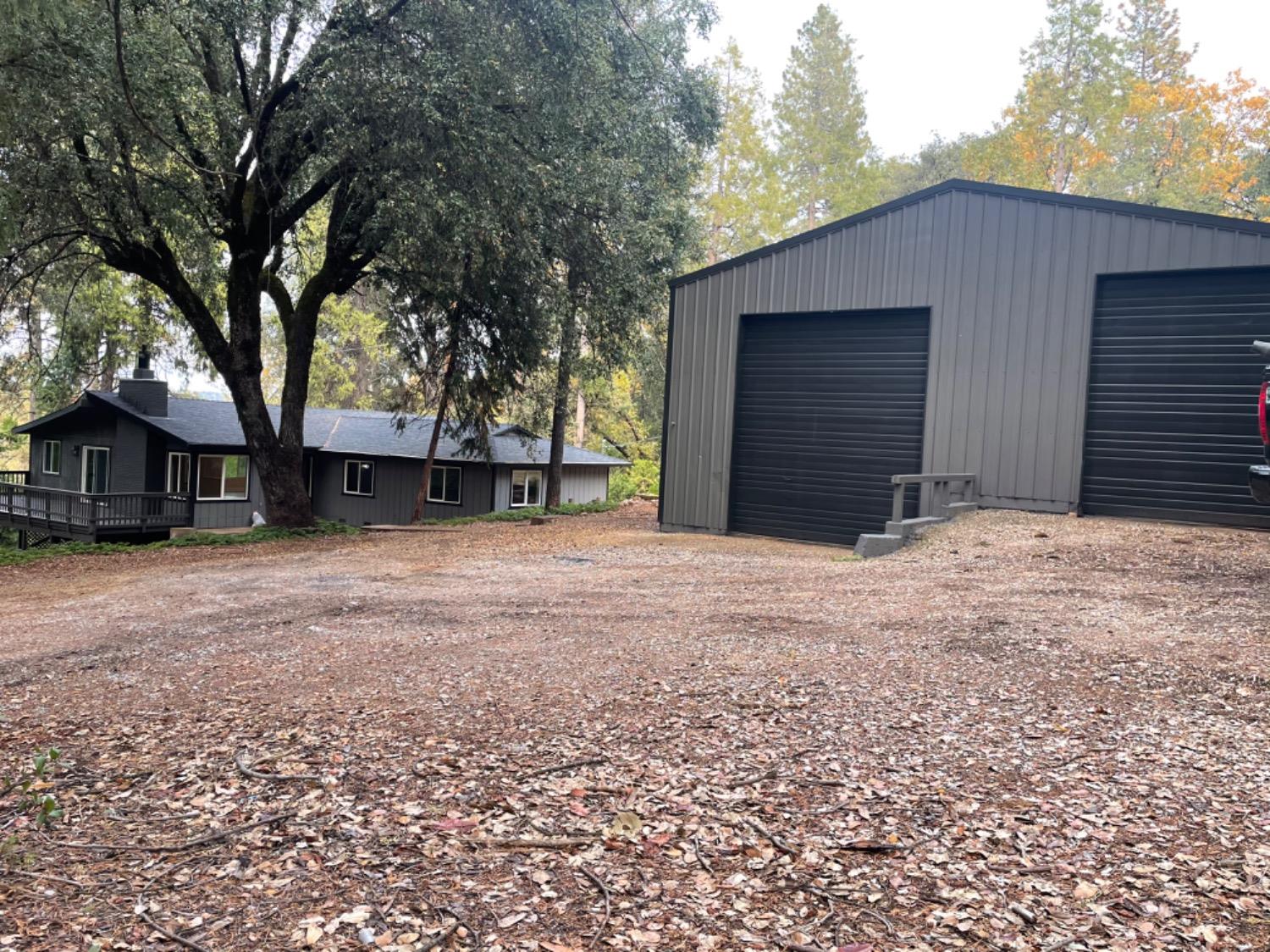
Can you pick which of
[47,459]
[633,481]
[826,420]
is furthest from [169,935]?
[47,459]

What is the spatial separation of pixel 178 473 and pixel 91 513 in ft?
9.53

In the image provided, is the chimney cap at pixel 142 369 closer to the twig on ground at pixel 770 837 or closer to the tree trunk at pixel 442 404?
the tree trunk at pixel 442 404

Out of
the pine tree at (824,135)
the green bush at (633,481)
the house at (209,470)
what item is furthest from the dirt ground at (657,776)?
the pine tree at (824,135)

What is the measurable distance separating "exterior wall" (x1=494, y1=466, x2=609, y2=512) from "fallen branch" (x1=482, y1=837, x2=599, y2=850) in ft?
67.6

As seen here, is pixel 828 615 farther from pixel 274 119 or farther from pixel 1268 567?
pixel 274 119

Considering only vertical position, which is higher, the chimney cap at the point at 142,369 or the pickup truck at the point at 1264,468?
the chimney cap at the point at 142,369

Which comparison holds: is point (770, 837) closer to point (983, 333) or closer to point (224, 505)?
point (983, 333)

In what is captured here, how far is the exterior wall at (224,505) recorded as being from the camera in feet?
71.8

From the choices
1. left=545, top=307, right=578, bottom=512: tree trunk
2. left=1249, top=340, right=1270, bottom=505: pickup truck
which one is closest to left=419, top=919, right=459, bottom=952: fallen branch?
left=1249, top=340, right=1270, bottom=505: pickup truck

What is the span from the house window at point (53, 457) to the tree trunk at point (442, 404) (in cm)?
1031

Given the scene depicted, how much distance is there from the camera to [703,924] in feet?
7.22

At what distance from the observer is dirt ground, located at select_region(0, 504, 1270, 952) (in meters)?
2.23

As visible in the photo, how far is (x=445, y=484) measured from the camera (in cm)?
2373

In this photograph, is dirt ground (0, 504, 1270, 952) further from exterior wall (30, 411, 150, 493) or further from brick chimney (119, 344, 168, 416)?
brick chimney (119, 344, 168, 416)
